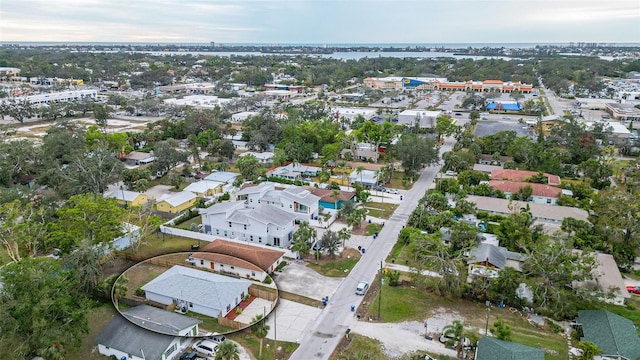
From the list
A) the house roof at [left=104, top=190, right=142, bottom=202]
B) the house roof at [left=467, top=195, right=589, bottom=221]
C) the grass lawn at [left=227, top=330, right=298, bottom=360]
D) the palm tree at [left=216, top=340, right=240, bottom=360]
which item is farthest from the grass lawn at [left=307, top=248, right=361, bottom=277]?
the house roof at [left=104, top=190, right=142, bottom=202]

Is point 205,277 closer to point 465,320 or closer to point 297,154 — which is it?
point 465,320

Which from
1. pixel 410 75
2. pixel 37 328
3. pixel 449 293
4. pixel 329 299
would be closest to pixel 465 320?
Result: pixel 449 293

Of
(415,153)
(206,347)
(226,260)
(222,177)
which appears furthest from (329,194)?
(206,347)

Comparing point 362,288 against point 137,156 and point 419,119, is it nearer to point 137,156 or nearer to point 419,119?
point 137,156

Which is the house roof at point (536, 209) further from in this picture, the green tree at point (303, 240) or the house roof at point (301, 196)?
the green tree at point (303, 240)

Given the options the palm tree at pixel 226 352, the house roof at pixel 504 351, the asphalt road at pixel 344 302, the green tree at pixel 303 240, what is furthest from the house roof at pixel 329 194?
the palm tree at pixel 226 352

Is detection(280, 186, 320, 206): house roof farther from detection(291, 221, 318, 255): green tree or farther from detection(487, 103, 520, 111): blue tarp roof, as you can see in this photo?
detection(487, 103, 520, 111): blue tarp roof

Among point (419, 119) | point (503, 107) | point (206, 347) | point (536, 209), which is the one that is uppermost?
point (419, 119)

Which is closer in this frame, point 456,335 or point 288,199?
point 456,335
